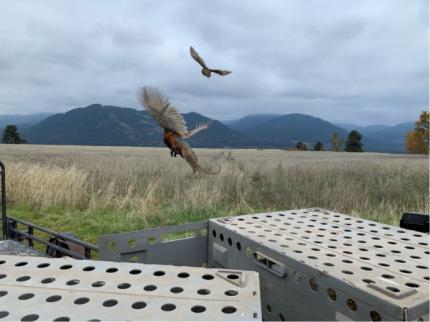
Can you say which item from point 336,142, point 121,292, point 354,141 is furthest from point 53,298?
point 336,142

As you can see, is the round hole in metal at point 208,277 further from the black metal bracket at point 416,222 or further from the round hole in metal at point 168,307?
the black metal bracket at point 416,222

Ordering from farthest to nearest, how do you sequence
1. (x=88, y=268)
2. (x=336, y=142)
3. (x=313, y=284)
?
1. (x=336, y=142)
2. (x=313, y=284)
3. (x=88, y=268)

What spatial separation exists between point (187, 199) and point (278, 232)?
5.54 metres

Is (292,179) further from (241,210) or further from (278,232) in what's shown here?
(278,232)

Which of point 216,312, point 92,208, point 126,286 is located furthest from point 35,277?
point 92,208

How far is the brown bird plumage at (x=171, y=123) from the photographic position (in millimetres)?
1034

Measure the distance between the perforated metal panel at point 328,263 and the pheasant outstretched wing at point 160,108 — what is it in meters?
0.75

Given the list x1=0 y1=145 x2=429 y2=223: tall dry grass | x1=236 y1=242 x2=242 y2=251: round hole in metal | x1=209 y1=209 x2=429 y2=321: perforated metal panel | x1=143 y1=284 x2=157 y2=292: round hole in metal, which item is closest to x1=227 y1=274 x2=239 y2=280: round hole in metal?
x1=143 y1=284 x2=157 y2=292: round hole in metal

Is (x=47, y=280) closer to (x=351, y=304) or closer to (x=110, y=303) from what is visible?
(x=110, y=303)

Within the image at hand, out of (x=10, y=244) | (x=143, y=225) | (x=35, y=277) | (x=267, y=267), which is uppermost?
(x=35, y=277)

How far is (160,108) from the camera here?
1.04 m

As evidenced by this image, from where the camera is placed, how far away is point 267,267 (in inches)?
65.5

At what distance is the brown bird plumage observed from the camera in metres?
1.03

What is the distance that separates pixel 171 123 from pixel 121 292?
510 millimetres
